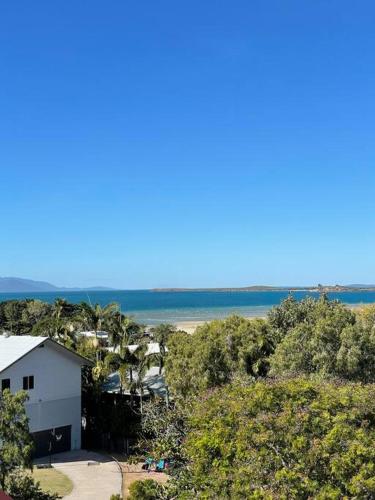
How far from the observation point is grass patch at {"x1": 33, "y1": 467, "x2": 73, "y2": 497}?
1077 inches

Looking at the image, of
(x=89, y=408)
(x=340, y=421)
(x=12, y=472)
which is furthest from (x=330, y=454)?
(x=89, y=408)

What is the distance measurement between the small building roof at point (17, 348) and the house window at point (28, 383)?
5.12 feet

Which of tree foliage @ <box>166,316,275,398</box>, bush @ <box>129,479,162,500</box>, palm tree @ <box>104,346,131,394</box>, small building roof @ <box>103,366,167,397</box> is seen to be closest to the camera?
bush @ <box>129,479,162,500</box>

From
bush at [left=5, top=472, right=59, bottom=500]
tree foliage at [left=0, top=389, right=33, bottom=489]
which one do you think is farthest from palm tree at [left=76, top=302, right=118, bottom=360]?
bush at [left=5, top=472, right=59, bottom=500]

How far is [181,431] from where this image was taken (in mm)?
23531

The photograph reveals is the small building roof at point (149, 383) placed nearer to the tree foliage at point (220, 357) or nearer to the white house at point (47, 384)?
the white house at point (47, 384)

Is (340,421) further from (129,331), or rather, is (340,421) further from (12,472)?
(129,331)

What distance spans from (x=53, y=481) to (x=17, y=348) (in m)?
8.28

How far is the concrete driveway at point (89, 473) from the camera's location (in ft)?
88.8

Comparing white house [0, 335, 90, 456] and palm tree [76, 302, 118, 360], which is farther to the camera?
palm tree [76, 302, 118, 360]

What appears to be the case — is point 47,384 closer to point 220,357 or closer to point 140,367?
point 140,367

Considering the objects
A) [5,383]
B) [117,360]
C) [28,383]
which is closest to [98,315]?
[117,360]

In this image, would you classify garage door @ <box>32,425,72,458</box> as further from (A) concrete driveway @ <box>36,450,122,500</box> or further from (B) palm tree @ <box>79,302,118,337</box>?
(B) palm tree @ <box>79,302,118,337</box>

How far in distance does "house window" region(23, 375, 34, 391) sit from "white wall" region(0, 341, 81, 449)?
0.20 m
